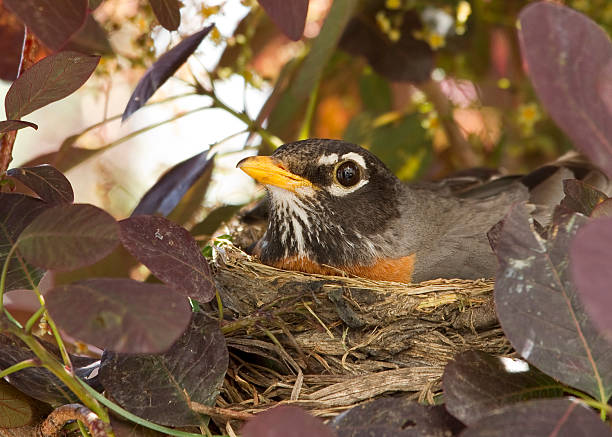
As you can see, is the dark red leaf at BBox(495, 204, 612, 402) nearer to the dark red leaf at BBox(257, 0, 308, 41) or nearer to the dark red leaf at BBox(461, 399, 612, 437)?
the dark red leaf at BBox(461, 399, 612, 437)

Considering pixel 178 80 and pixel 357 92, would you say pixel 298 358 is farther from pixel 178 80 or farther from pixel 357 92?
pixel 357 92

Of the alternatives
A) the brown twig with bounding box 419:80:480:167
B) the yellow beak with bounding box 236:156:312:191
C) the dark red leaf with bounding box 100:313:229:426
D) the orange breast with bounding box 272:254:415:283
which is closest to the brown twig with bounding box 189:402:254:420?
the dark red leaf with bounding box 100:313:229:426

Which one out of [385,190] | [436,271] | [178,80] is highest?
[178,80]

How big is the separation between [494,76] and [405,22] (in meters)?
1.29

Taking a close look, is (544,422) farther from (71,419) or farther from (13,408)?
(13,408)

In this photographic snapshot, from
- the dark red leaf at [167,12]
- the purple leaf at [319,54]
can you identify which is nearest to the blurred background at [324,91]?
the purple leaf at [319,54]

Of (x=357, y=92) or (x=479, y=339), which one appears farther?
(x=357, y=92)

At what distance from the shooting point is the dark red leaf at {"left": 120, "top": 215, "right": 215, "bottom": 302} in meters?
1.26

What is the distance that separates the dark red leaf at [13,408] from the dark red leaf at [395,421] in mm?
730

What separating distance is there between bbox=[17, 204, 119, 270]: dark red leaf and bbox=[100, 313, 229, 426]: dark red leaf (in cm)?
36

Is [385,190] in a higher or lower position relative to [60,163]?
lower

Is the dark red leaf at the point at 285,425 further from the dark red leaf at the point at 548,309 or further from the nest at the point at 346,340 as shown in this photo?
the nest at the point at 346,340

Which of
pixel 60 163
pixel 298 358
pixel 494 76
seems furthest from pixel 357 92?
pixel 298 358

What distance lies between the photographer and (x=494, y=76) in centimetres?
405
